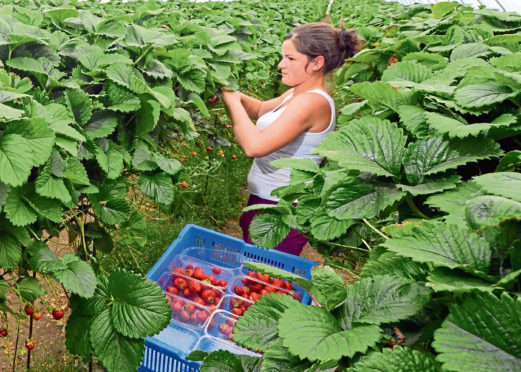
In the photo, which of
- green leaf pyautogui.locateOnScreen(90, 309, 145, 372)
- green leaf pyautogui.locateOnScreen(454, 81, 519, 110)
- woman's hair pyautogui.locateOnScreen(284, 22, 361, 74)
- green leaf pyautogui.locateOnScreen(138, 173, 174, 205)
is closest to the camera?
green leaf pyautogui.locateOnScreen(454, 81, 519, 110)

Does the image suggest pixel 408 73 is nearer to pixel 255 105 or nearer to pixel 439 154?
pixel 439 154

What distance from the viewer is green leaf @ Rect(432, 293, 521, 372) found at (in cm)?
42

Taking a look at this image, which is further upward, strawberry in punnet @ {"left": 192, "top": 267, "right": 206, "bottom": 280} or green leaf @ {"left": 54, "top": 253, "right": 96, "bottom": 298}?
green leaf @ {"left": 54, "top": 253, "right": 96, "bottom": 298}

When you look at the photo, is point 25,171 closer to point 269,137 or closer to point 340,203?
point 340,203

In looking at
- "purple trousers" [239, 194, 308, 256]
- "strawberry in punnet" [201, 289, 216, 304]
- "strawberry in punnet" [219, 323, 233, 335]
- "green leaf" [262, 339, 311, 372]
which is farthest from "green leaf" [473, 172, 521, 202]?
"purple trousers" [239, 194, 308, 256]

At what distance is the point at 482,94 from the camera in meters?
0.95

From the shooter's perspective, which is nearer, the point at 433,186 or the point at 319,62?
the point at 433,186

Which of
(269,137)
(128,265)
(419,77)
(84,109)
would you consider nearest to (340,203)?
(419,77)

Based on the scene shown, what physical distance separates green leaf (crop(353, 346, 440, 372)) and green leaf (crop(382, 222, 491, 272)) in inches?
4.3

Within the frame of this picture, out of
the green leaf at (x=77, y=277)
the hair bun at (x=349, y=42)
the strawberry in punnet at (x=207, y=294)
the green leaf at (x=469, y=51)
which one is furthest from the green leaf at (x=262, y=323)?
the hair bun at (x=349, y=42)

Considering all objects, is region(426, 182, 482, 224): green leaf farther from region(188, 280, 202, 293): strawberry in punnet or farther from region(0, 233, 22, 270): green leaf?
region(188, 280, 202, 293): strawberry in punnet

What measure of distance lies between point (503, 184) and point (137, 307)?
1.14 meters

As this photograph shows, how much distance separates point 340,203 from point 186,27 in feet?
7.60

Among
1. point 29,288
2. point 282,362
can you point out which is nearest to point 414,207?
point 282,362
